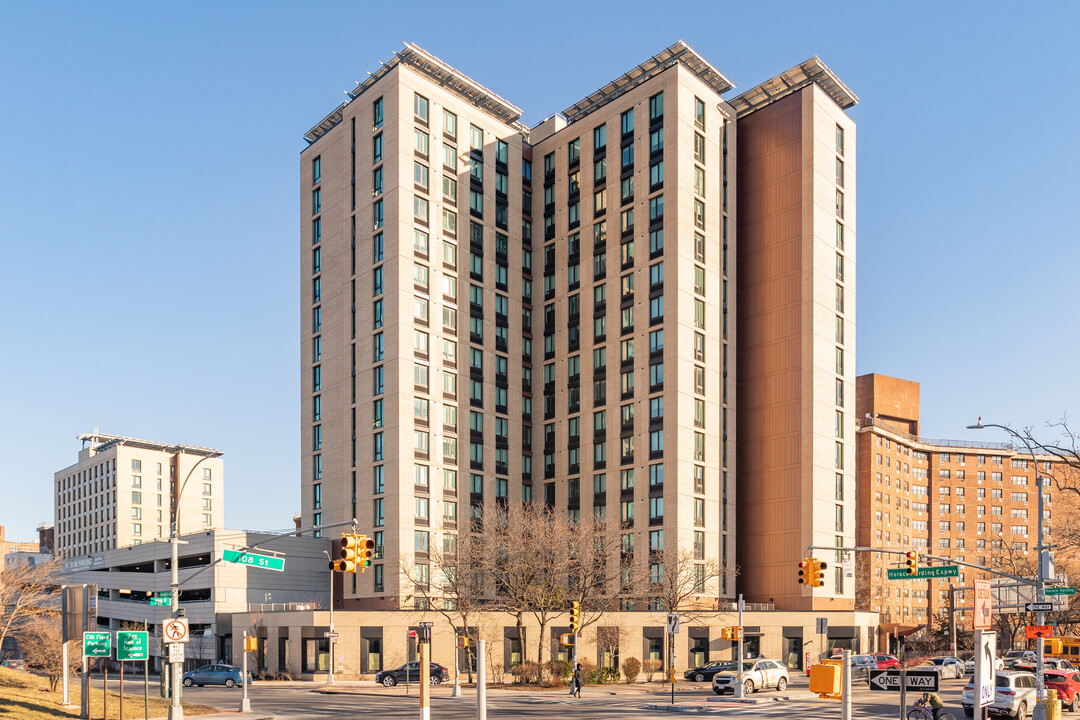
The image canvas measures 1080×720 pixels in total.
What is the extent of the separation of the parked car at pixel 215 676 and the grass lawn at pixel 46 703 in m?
13.6

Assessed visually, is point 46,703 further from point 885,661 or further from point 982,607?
point 885,661

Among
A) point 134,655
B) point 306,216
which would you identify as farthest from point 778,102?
point 134,655

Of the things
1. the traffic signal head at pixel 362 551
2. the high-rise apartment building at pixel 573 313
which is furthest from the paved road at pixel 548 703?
the high-rise apartment building at pixel 573 313

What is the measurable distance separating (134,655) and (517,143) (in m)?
81.6

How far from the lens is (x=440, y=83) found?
9919 centimetres

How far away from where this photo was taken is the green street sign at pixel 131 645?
32812 mm

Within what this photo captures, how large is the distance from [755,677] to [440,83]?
224 ft

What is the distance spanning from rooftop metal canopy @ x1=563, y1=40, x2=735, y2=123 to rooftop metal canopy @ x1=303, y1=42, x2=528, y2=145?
29.8 ft

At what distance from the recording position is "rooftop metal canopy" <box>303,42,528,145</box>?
95.9 m

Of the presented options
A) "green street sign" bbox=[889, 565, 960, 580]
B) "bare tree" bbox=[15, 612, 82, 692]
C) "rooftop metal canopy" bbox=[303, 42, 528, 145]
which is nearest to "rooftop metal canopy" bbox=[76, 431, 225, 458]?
"rooftop metal canopy" bbox=[303, 42, 528, 145]

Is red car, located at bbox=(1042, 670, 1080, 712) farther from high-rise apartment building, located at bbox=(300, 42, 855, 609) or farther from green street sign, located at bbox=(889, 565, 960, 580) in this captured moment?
high-rise apartment building, located at bbox=(300, 42, 855, 609)

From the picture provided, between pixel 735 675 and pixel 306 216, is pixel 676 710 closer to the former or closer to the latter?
pixel 735 675

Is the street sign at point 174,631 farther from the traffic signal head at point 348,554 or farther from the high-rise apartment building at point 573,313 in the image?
the high-rise apartment building at point 573,313

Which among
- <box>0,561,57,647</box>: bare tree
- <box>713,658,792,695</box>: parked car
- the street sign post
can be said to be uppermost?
the street sign post
